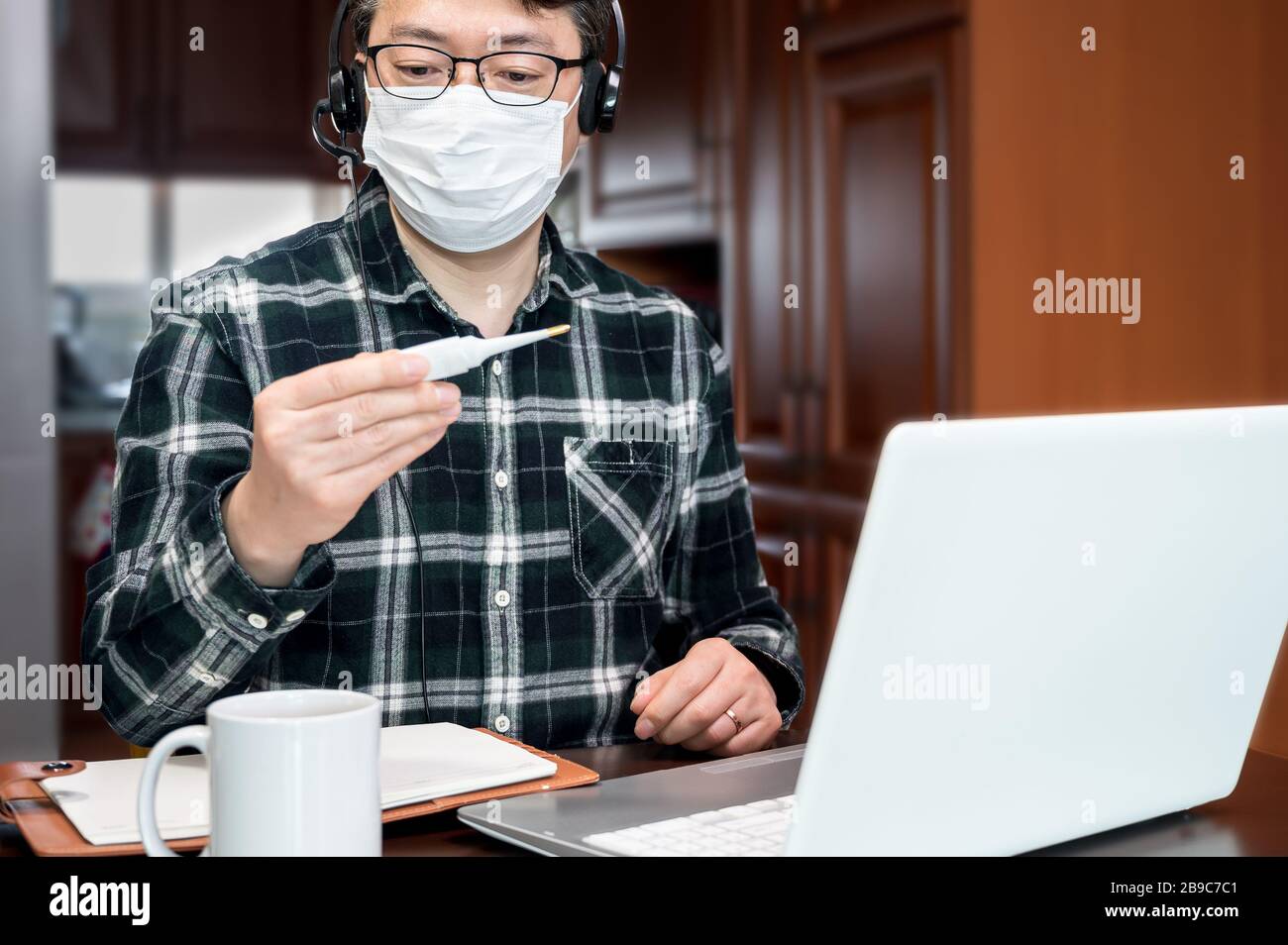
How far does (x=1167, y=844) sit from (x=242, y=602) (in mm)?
577

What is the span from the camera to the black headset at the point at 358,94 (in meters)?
1.14

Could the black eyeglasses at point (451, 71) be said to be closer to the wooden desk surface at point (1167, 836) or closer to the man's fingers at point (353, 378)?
the man's fingers at point (353, 378)

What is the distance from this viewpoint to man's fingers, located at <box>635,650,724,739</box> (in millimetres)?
924

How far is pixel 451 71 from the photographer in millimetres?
1119

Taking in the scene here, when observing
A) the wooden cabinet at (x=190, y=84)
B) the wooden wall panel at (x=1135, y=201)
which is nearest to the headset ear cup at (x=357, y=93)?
the wooden wall panel at (x=1135, y=201)

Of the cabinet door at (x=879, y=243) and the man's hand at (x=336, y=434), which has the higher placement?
the cabinet door at (x=879, y=243)

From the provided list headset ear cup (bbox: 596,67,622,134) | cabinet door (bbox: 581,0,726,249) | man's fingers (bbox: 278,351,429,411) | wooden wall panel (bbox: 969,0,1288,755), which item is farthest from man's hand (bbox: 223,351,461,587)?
cabinet door (bbox: 581,0,726,249)

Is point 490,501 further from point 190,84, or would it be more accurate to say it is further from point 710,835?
point 190,84

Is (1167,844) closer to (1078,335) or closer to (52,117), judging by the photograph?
(1078,335)

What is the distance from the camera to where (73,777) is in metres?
0.75

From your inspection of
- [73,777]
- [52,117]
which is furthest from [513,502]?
[52,117]

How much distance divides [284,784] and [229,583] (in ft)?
1.00

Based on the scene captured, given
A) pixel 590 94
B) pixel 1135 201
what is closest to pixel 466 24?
pixel 590 94

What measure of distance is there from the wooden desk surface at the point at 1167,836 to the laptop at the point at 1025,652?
0.01 meters
